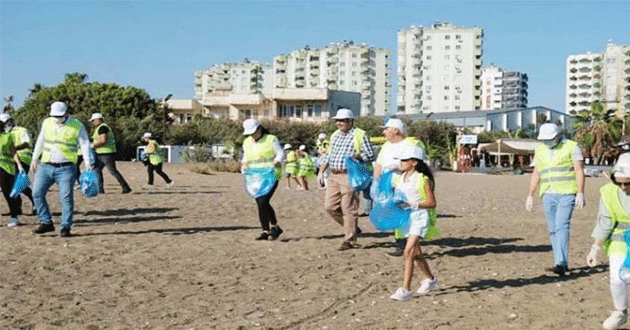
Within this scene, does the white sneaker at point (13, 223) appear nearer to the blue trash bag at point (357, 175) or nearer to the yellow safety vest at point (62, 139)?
the yellow safety vest at point (62, 139)

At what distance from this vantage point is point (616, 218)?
20.8ft

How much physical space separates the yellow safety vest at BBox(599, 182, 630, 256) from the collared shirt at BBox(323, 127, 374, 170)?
4570 mm

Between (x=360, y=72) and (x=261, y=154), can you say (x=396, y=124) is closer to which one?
(x=261, y=154)

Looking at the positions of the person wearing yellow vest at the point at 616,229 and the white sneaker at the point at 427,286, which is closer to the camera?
the person wearing yellow vest at the point at 616,229

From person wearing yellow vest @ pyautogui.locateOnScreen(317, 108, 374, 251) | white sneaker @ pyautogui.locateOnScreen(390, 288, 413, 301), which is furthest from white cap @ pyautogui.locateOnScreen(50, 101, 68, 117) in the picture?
white sneaker @ pyautogui.locateOnScreen(390, 288, 413, 301)

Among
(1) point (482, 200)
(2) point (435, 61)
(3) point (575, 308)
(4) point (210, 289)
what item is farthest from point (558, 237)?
(2) point (435, 61)

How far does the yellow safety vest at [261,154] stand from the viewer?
11.2 m

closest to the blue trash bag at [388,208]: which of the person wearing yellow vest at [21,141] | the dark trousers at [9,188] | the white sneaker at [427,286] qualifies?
the white sneaker at [427,286]

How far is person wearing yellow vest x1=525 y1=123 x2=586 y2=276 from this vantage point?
29.5ft

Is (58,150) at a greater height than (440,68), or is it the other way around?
(440,68)

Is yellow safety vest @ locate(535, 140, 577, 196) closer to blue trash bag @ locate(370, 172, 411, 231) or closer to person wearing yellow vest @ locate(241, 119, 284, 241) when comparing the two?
blue trash bag @ locate(370, 172, 411, 231)

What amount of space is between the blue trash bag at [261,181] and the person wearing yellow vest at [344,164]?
0.81m

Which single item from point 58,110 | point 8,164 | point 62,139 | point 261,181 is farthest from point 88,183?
point 261,181

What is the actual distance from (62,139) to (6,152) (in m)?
1.98
